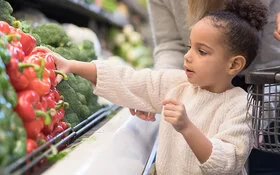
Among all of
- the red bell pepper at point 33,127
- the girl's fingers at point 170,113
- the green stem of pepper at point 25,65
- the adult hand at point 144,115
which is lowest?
the red bell pepper at point 33,127

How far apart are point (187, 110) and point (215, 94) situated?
126 mm

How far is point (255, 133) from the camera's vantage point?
1.59 metres

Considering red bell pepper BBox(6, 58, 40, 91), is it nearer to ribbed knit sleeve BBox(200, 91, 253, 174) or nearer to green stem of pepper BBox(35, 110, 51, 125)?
green stem of pepper BBox(35, 110, 51, 125)

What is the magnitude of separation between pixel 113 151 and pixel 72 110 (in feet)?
1.37

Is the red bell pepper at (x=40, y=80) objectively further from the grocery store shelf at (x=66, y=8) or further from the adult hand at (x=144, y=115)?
the grocery store shelf at (x=66, y=8)

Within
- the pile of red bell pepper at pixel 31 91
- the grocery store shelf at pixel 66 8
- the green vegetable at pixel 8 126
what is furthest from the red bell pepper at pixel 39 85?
the grocery store shelf at pixel 66 8

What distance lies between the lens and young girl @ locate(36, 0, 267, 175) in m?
1.61

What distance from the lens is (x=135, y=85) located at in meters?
1.99

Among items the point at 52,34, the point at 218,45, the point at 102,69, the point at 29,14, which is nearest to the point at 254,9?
the point at 218,45

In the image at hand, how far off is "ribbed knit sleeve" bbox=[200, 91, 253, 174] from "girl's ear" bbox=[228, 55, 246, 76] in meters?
0.12

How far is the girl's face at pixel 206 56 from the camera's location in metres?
1.71

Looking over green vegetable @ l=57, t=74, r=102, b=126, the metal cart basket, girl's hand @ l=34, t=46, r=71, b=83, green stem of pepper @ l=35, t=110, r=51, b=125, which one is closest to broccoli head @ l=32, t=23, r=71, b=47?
green vegetable @ l=57, t=74, r=102, b=126

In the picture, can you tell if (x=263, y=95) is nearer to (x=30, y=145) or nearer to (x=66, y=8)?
(x=30, y=145)

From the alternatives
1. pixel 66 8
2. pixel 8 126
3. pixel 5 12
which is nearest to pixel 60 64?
pixel 5 12
